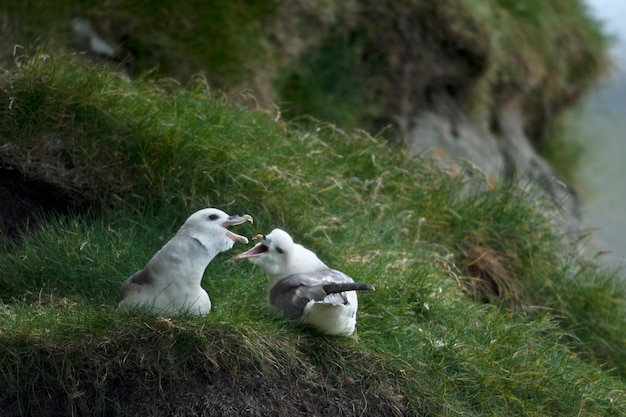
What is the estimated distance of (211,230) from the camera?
3.79 metres

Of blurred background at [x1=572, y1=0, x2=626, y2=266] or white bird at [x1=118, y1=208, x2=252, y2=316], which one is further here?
blurred background at [x1=572, y1=0, x2=626, y2=266]

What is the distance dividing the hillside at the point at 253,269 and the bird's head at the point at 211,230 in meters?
0.27

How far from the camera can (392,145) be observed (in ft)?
19.5

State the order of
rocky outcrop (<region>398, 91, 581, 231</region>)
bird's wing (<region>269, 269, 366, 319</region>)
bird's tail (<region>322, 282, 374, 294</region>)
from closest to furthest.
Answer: bird's tail (<region>322, 282, 374, 294</region>) < bird's wing (<region>269, 269, 366, 319</region>) < rocky outcrop (<region>398, 91, 581, 231</region>)

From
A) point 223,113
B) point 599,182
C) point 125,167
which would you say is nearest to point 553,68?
point 599,182

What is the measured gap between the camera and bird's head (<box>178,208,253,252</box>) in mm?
3773

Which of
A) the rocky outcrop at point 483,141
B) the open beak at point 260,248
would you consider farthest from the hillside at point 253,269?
the rocky outcrop at point 483,141

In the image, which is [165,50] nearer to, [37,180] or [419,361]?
[37,180]

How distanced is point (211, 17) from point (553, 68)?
3.78 m

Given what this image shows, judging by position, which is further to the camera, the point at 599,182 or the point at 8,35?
the point at 599,182

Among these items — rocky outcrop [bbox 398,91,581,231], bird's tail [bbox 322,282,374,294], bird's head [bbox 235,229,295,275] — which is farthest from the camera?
rocky outcrop [bbox 398,91,581,231]

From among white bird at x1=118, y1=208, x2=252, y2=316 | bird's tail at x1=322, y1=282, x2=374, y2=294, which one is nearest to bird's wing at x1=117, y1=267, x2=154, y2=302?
white bird at x1=118, y1=208, x2=252, y2=316

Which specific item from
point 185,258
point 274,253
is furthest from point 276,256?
point 185,258

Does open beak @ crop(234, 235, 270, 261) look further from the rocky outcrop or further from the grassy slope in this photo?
the rocky outcrop
